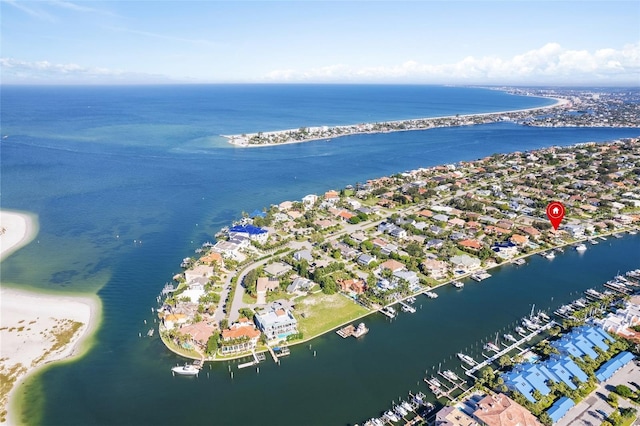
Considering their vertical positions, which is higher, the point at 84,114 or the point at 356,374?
the point at 84,114

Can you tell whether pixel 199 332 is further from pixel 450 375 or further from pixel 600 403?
pixel 600 403

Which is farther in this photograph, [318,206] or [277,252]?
[318,206]

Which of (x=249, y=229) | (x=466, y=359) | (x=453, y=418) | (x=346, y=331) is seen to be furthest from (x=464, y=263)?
(x=249, y=229)

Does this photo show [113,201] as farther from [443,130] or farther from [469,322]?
[443,130]

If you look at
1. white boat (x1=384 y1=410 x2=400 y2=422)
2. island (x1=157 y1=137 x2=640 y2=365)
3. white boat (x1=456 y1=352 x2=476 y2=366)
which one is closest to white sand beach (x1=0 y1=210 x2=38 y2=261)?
island (x1=157 y1=137 x2=640 y2=365)

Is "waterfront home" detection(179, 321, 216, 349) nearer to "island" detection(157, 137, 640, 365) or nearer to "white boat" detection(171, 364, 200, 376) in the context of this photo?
"island" detection(157, 137, 640, 365)

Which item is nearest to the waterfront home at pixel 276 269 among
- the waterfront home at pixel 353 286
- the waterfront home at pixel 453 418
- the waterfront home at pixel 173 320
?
the waterfront home at pixel 353 286

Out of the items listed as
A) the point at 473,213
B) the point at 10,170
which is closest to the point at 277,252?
the point at 473,213
